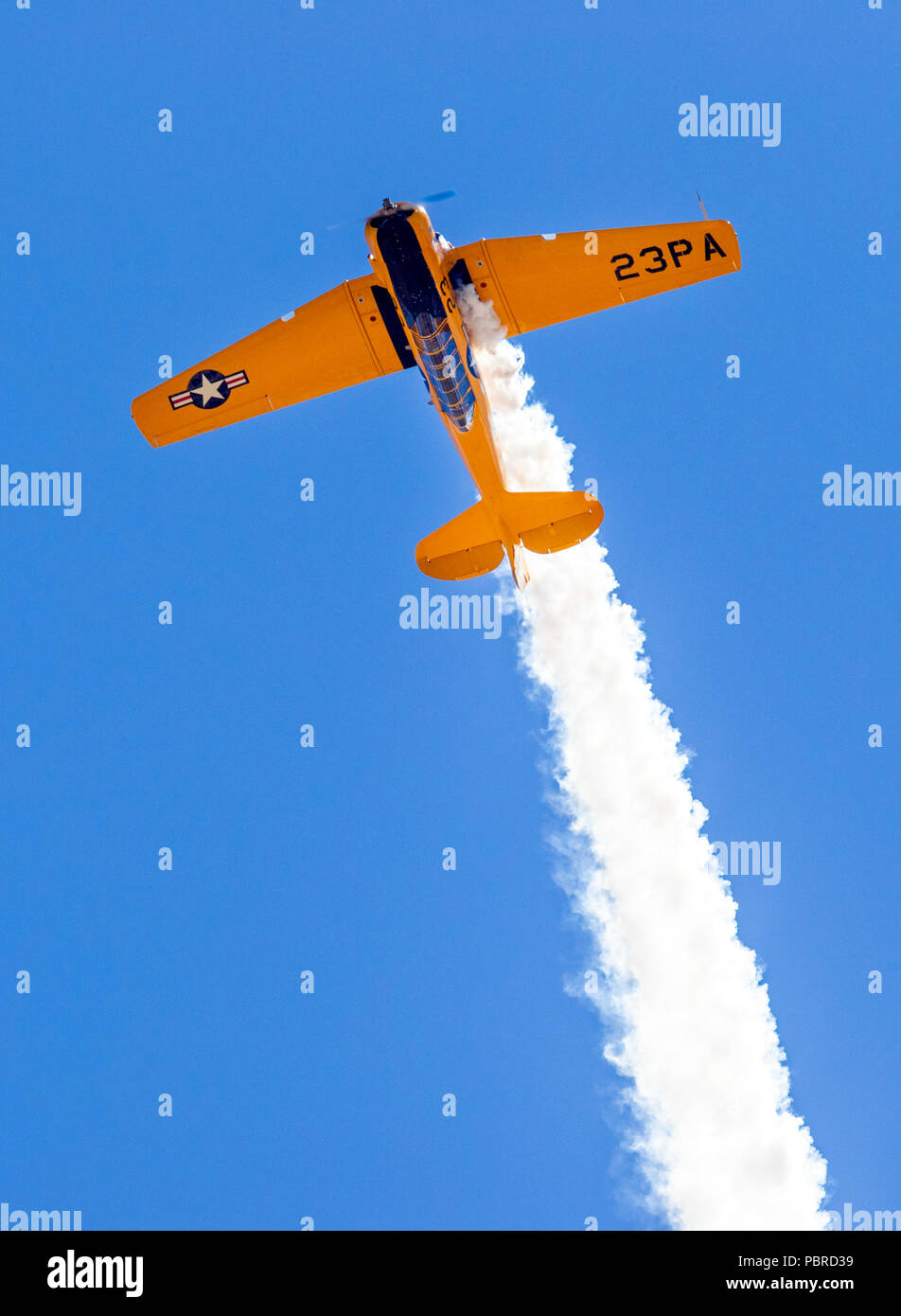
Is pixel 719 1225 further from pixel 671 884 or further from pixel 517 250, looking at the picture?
pixel 517 250

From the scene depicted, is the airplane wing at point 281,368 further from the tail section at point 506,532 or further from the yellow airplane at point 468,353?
the tail section at point 506,532

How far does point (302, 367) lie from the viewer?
3325 cm

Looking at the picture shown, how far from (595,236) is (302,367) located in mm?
7049

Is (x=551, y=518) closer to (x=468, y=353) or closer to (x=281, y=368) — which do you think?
(x=468, y=353)

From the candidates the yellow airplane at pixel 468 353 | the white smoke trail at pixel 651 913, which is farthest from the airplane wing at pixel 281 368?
the white smoke trail at pixel 651 913

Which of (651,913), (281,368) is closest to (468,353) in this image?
(281,368)

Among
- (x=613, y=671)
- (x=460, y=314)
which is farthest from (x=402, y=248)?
(x=613, y=671)

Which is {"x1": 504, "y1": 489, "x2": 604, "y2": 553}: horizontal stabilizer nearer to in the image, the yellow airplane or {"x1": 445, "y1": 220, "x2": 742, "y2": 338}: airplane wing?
the yellow airplane

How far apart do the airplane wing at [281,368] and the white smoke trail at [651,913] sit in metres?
2.32

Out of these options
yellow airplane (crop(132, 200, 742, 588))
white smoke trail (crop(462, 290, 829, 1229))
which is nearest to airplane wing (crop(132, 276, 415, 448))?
yellow airplane (crop(132, 200, 742, 588))

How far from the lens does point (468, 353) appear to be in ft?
101

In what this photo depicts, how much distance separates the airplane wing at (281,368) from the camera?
3212 centimetres

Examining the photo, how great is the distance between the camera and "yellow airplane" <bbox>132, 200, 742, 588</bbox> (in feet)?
102

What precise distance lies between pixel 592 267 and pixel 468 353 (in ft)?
11.7
